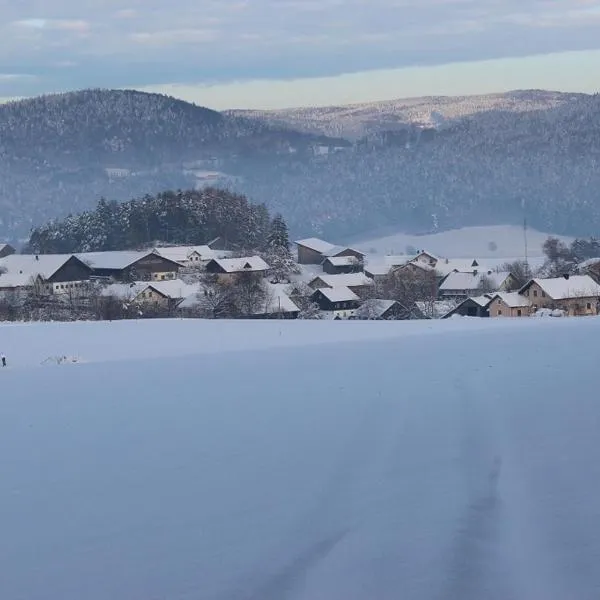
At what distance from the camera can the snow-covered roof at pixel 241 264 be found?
47.5 metres

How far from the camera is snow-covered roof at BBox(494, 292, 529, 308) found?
38781 mm

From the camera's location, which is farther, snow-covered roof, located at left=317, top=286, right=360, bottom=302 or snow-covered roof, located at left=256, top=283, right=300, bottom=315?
snow-covered roof, located at left=317, top=286, right=360, bottom=302

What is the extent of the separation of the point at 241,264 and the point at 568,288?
16.7 metres

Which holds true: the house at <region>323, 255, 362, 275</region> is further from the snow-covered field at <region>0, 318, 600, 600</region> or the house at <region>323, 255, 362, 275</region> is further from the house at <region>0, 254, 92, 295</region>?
the snow-covered field at <region>0, 318, 600, 600</region>

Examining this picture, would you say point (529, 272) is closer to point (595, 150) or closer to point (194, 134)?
point (595, 150)

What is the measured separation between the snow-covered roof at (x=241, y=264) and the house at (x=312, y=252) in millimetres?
13714

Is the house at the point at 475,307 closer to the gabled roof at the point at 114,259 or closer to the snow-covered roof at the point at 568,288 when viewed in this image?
the snow-covered roof at the point at 568,288

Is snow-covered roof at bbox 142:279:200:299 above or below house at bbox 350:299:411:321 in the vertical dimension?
above

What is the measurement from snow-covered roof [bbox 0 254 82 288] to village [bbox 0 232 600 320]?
0.06m

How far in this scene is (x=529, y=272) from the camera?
52.0 meters

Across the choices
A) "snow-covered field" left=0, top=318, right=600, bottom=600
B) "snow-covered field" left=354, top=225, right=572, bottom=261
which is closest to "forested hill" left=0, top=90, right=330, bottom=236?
"snow-covered field" left=354, top=225, right=572, bottom=261

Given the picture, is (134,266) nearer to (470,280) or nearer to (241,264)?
(241,264)

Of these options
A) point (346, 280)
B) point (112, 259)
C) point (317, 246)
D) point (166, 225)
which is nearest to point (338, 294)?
point (346, 280)

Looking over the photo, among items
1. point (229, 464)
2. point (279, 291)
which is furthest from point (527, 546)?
point (279, 291)
